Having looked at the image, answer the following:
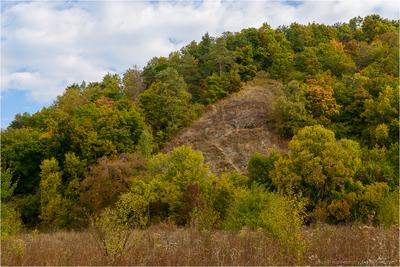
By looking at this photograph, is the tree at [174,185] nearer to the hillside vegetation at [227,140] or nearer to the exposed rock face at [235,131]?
Result: the hillside vegetation at [227,140]

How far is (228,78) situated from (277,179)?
27480 mm

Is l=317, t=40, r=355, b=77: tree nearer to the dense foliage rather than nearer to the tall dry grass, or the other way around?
the dense foliage

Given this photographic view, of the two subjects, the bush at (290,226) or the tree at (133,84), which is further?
the tree at (133,84)

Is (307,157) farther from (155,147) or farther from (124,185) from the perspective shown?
(155,147)

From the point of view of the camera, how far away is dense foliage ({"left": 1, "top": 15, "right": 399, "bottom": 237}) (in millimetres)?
40088

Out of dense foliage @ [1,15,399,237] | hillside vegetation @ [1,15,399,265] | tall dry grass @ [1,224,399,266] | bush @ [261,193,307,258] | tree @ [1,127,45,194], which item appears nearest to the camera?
bush @ [261,193,307,258]

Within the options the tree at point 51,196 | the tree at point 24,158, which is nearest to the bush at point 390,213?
the tree at point 51,196

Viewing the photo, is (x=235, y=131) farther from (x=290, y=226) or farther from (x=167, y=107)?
(x=290, y=226)

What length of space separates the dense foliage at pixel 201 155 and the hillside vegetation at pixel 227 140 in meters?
0.16

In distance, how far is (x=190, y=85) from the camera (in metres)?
70.3

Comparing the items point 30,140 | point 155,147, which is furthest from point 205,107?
point 30,140

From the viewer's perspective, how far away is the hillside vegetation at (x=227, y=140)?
1593 inches

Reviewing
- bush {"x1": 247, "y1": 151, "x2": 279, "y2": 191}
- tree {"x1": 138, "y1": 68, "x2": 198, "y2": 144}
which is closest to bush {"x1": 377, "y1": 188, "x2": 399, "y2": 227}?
bush {"x1": 247, "y1": 151, "x2": 279, "y2": 191}

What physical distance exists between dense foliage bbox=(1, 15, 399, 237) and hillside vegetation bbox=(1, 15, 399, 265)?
0.52 feet
